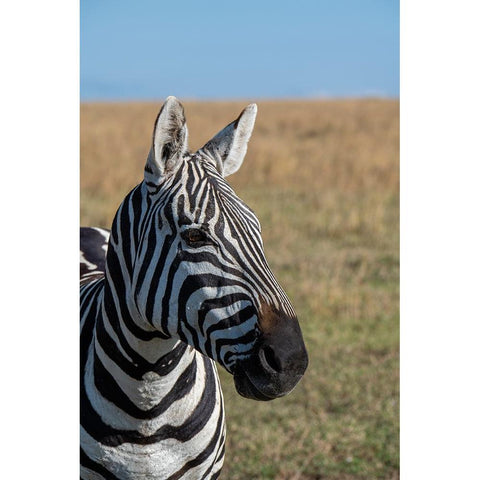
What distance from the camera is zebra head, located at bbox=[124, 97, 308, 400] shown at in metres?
1.73

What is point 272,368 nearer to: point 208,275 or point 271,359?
point 271,359

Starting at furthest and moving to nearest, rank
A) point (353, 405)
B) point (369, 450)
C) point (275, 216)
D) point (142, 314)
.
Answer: point (275, 216) < point (353, 405) < point (369, 450) < point (142, 314)

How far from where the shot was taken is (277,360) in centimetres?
170

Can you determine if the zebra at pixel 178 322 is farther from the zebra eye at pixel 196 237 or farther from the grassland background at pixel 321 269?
the grassland background at pixel 321 269

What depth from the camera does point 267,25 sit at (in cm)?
336

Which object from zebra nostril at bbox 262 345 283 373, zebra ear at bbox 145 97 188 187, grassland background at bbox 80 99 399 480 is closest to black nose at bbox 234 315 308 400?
zebra nostril at bbox 262 345 283 373

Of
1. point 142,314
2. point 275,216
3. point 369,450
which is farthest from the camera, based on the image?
point 275,216

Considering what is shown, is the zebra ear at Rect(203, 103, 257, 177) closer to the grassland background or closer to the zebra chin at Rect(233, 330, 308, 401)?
the zebra chin at Rect(233, 330, 308, 401)

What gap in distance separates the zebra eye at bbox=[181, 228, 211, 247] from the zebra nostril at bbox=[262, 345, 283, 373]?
1.07ft
